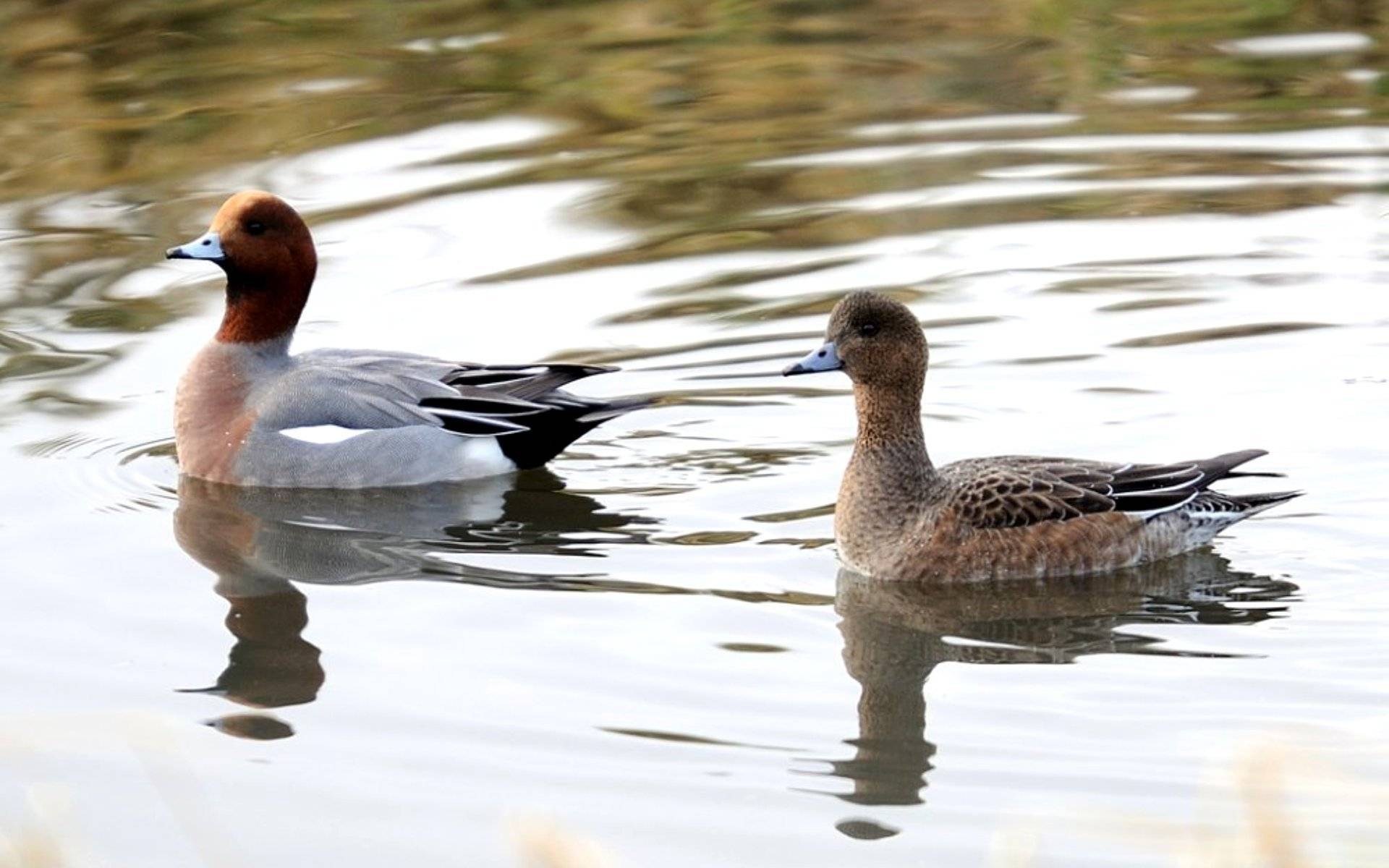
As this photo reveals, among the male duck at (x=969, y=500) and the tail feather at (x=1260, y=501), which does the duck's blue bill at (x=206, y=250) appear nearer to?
the male duck at (x=969, y=500)

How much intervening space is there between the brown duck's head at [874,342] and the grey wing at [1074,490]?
0.44 metres

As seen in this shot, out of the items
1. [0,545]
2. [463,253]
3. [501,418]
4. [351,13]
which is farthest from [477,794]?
[351,13]

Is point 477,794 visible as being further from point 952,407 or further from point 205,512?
point 952,407

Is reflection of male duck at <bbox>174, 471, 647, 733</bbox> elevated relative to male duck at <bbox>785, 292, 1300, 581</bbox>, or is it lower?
lower

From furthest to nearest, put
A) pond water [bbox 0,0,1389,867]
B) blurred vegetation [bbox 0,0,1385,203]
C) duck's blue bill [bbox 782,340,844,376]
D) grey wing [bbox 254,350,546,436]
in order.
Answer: blurred vegetation [bbox 0,0,1385,203], grey wing [bbox 254,350,546,436], duck's blue bill [bbox 782,340,844,376], pond water [bbox 0,0,1389,867]

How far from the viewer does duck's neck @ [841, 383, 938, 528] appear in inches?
307

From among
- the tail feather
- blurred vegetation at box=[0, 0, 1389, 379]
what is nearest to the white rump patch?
blurred vegetation at box=[0, 0, 1389, 379]

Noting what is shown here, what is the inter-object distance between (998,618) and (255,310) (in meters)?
3.73

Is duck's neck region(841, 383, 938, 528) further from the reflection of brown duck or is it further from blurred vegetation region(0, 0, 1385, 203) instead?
blurred vegetation region(0, 0, 1385, 203)

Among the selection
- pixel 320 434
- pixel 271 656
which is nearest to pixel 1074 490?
pixel 271 656

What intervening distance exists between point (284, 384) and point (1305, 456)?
4.07 meters

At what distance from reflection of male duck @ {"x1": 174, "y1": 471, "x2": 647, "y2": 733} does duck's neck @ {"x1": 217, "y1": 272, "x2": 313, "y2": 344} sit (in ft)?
2.32

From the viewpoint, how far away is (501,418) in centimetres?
930

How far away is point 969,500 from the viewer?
773cm
